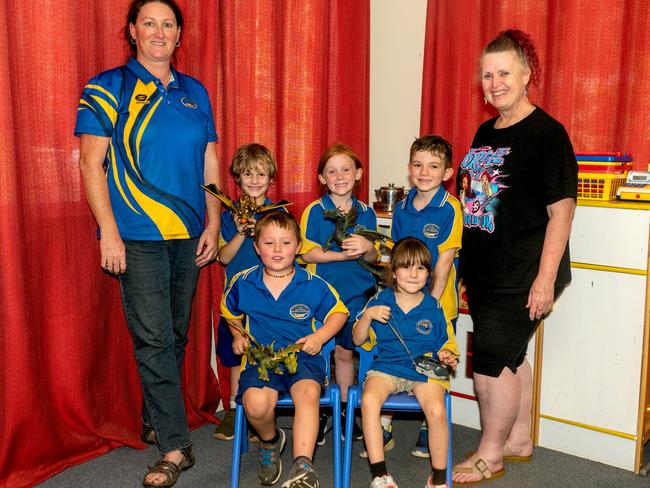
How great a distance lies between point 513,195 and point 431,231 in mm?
337

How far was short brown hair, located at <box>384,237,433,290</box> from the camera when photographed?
2.19 meters

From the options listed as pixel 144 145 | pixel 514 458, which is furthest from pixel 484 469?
pixel 144 145

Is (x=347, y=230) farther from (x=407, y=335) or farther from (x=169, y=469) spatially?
(x=169, y=469)

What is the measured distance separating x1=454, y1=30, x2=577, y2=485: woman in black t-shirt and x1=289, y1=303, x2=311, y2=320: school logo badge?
631mm

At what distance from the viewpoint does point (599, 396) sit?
2.48 metres

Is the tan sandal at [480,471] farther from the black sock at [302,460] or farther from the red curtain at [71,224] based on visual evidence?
the red curtain at [71,224]

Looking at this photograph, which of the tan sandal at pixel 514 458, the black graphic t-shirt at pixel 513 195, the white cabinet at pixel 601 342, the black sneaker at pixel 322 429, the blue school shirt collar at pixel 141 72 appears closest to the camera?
the black graphic t-shirt at pixel 513 195

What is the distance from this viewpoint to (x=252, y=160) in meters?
2.50

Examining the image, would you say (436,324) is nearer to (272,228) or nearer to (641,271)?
(272,228)

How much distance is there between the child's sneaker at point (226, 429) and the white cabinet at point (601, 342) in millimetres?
1304

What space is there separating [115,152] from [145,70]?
307mm

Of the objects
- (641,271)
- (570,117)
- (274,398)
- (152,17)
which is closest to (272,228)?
(274,398)

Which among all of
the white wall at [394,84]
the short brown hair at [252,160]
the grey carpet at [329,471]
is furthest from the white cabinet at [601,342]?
the white wall at [394,84]

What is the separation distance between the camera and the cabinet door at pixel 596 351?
2.40m
